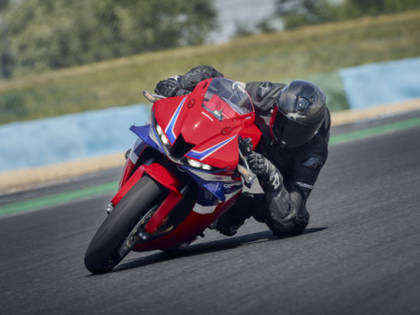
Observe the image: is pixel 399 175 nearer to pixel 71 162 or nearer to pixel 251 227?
pixel 251 227

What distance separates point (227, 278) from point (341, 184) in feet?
14.4

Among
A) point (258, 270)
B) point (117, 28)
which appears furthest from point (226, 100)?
point (117, 28)

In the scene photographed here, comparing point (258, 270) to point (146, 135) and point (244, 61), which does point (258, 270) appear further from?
point (244, 61)

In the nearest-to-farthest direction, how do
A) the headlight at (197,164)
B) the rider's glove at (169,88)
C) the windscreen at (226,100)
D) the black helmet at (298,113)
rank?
the headlight at (197,164) → the windscreen at (226,100) → the black helmet at (298,113) → the rider's glove at (169,88)

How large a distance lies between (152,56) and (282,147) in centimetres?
2558

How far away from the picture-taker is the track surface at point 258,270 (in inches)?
148

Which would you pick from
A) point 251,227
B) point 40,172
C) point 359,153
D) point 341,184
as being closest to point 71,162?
point 40,172

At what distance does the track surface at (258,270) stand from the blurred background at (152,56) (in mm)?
9383

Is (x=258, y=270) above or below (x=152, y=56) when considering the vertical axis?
above

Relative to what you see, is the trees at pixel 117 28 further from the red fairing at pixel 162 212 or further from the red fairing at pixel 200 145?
the red fairing at pixel 162 212

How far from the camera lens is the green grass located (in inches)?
1073

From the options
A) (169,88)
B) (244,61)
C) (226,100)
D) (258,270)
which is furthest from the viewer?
(244,61)

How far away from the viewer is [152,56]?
3052cm

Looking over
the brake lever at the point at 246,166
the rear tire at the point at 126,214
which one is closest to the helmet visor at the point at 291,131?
the brake lever at the point at 246,166
